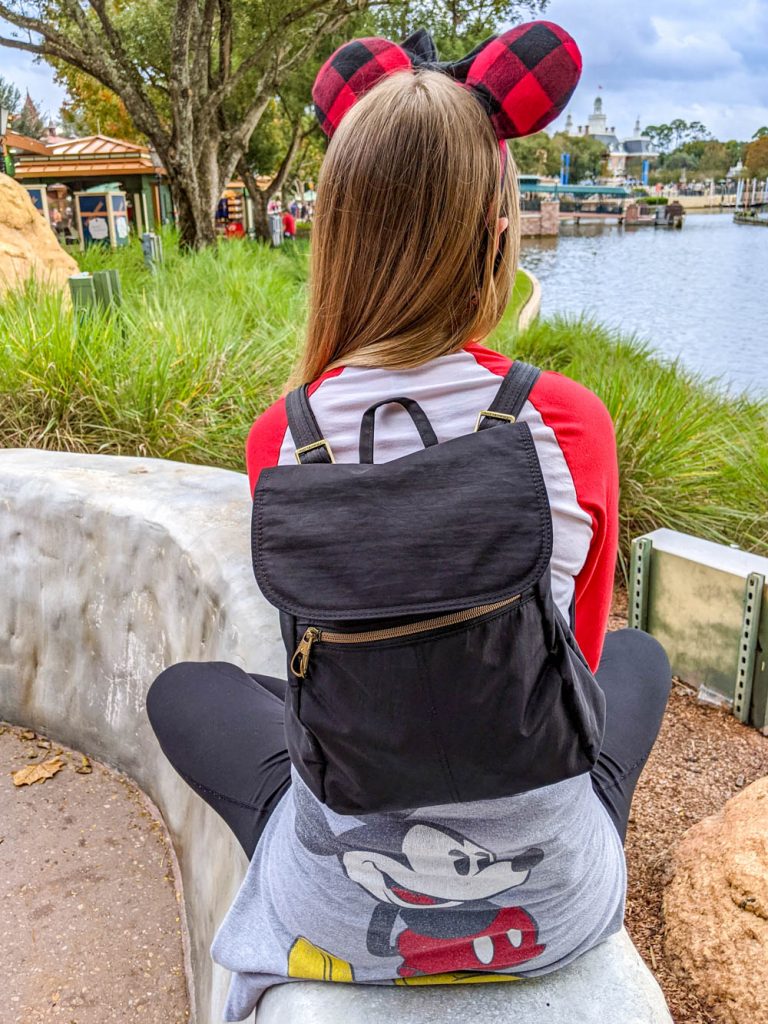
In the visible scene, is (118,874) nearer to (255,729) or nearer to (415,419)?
(255,729)

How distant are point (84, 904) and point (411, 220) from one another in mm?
1939

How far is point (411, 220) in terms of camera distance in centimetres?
118

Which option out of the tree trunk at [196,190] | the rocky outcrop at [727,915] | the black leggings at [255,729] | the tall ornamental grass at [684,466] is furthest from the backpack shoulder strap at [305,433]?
the tree trunk at [196,190]

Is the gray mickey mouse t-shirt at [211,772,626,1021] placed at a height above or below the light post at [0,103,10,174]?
below

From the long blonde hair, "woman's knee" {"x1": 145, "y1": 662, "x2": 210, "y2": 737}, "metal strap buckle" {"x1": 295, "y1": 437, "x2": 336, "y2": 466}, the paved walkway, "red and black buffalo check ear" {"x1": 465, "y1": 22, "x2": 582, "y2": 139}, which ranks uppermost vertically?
"red and black buffalo check ear" {"x1": 465, "y1": 22, "x2": 582, "y2": 139}

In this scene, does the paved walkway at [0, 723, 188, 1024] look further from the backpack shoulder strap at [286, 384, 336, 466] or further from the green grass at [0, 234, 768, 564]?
the green grass at [0, 234, 768, 564]

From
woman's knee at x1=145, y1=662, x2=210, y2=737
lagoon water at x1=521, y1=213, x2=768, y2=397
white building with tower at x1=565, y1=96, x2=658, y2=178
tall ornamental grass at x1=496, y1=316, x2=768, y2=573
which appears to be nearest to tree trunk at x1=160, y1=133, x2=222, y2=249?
lagoon water at x1=521, y1=213, x2=768, y2=397

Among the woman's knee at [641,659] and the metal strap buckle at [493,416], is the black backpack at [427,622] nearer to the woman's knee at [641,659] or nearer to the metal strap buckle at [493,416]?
the metal strap buckle at [493,416]

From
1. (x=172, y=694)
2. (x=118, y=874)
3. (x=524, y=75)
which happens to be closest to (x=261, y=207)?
(x=118, y=874)

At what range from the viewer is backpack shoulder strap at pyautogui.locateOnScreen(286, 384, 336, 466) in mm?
1104

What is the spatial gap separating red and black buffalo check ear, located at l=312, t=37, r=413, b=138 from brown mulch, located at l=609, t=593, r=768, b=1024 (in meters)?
1.66

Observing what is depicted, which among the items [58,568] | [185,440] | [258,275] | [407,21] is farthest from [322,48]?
[58,568]

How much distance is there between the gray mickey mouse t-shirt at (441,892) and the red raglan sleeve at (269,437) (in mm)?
440

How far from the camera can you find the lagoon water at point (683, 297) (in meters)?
10.9
